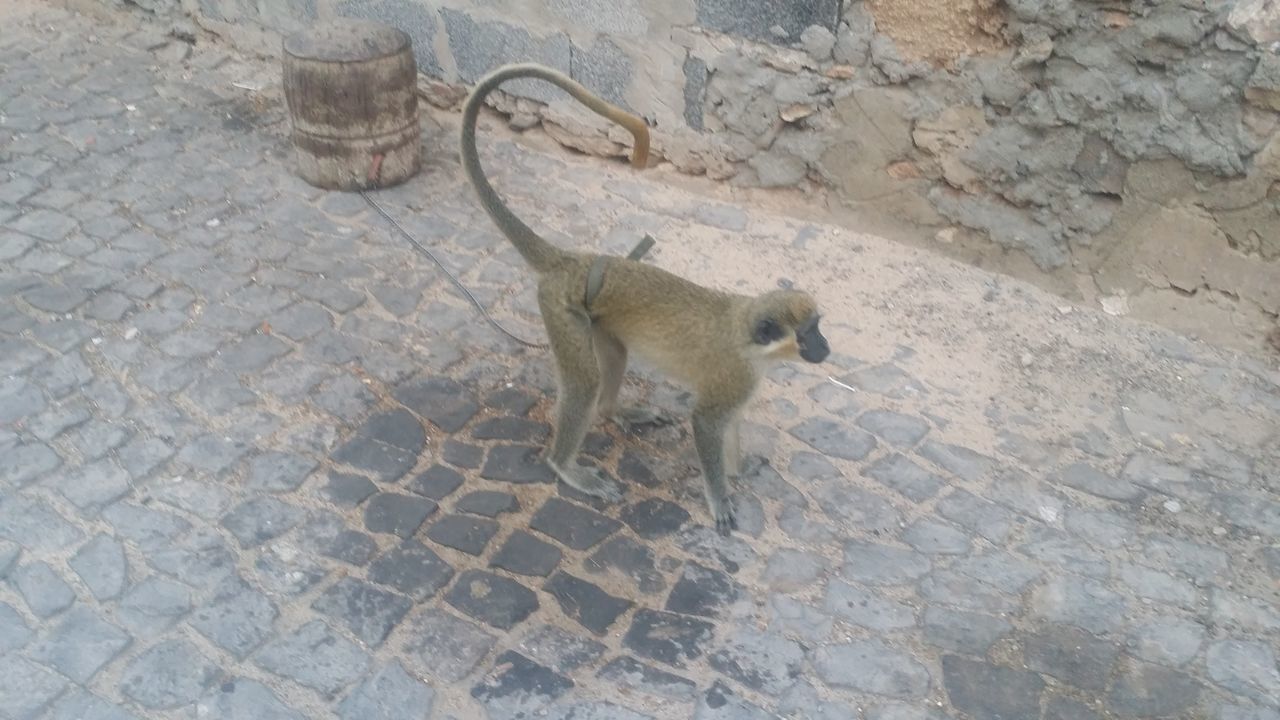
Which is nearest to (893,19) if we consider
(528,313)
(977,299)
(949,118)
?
(949,118)

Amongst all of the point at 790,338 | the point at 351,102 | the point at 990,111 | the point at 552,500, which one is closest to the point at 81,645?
the point at 552,500

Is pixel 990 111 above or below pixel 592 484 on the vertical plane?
above

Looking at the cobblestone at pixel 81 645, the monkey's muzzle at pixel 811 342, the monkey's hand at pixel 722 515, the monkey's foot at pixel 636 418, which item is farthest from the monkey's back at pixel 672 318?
the cobblestone at pixel 81 645

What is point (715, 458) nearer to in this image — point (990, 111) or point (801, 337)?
point (801, 337)

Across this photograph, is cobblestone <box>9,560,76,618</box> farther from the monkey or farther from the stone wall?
the stone wall

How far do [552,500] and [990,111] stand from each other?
3.12 meters

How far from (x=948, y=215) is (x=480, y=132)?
319cm

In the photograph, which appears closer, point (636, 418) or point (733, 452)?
point (733, 452)

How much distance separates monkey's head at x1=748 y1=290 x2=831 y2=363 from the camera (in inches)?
145

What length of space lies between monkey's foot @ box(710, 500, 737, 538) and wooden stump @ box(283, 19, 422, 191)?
344 cm

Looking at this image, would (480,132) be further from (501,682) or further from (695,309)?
(501,682)

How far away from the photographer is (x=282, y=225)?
6137 millimetres

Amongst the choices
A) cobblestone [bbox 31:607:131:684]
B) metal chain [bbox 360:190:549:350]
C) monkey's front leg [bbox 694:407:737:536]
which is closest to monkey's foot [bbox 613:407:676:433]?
monkey's front leg [bbox 694:407:737:536]

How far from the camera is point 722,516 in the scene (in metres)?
4.20
